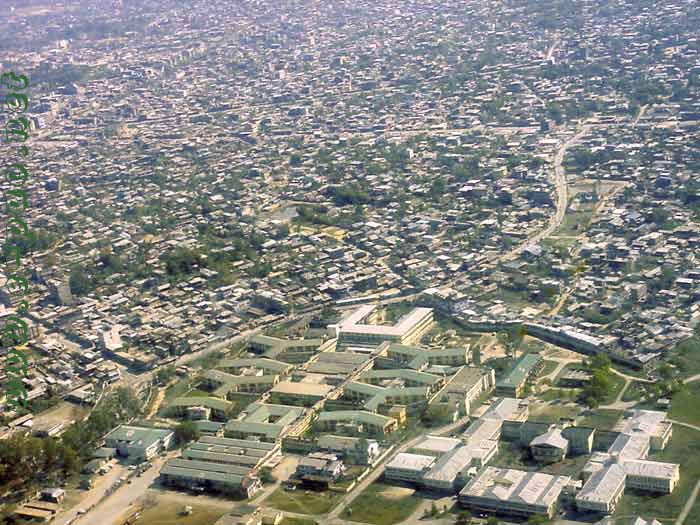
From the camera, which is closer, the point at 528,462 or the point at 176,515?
the point at 176,515

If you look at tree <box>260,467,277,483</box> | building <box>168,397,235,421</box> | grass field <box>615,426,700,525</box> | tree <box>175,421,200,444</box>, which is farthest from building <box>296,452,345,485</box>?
grass field <box>615,426,700,525</box>

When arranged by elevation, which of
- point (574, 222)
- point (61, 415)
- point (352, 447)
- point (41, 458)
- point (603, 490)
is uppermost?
point (574, 222)

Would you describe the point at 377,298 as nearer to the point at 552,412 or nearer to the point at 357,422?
the point at 357,422

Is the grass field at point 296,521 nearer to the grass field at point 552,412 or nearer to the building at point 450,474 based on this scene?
the building at point 450,474

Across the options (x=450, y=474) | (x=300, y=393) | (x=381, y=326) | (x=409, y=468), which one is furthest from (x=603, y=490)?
(x=381, y=326)

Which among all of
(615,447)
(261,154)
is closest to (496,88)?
(261,154)

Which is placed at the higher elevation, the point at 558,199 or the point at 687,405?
the point at 558,199

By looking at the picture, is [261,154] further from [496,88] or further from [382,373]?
[382,373]

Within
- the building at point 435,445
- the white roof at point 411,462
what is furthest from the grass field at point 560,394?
the white roof at point 411,462
